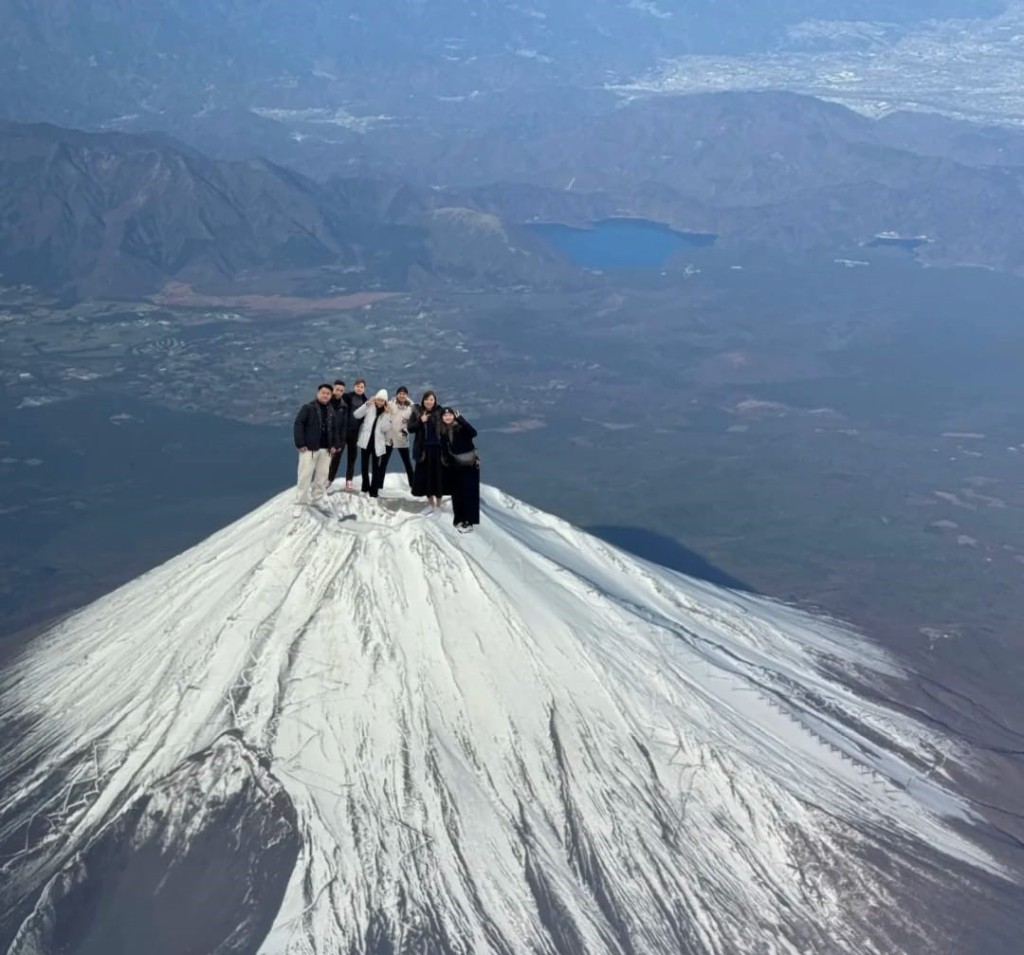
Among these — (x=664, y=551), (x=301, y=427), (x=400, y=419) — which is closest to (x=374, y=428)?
(x=400, y=419)

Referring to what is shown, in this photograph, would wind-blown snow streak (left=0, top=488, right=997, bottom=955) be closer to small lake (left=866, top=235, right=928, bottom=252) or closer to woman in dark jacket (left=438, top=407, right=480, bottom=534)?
woman in dark jacket (left=438, top=407, right=480, bottom=534)

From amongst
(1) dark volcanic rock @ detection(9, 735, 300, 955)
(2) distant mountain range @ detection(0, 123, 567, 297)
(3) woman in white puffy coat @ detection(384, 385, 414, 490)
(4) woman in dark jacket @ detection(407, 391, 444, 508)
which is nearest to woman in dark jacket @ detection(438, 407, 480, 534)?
(4) woman in dark jacket @ detection(407, 391, 444, 508)

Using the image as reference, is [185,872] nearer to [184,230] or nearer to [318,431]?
[318,431]

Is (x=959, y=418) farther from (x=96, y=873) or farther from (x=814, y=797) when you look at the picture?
(x=96, y=873)

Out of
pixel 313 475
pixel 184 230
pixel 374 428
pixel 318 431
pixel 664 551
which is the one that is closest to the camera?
pixel 374 428

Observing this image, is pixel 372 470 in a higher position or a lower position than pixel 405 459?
lower

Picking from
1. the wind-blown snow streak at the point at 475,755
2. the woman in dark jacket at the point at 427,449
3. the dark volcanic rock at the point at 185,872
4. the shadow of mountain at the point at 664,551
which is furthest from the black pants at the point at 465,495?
the shadow of mountain at the point at 664,551
